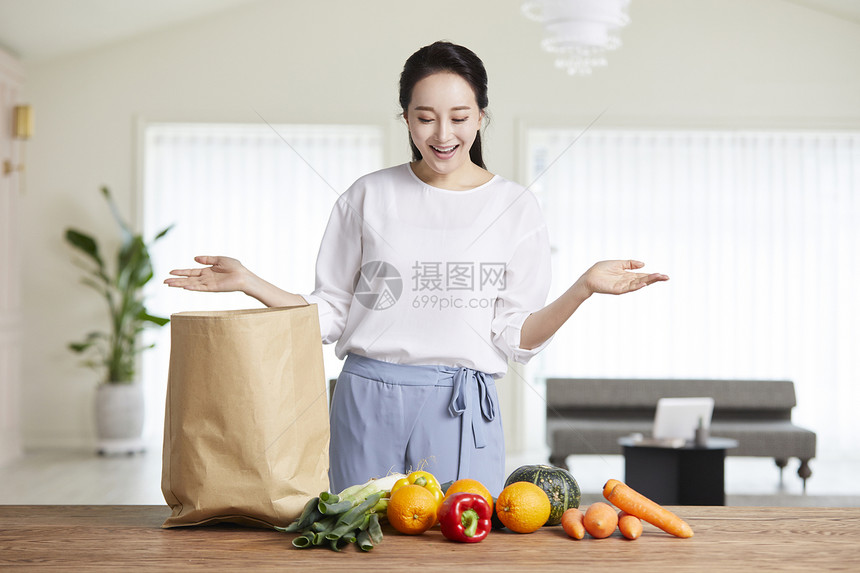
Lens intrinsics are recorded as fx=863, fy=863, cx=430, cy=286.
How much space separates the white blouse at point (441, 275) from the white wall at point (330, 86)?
4.45 metres

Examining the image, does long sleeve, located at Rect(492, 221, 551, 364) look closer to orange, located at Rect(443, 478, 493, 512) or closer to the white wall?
orange, located at Rect(443, 478, 493, 512)

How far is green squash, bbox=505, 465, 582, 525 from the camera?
3.94ft

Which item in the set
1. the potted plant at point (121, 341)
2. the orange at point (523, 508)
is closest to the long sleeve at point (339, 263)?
the orange at point (523, 508)

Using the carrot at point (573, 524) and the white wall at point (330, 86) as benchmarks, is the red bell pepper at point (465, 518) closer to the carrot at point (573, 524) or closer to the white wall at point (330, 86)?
the carrot at point (573, 524)

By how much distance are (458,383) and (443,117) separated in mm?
480

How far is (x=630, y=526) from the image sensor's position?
114 centimetres

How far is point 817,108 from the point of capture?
6.07 meters

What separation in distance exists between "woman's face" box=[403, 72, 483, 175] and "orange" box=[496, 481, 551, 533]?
2.03ft

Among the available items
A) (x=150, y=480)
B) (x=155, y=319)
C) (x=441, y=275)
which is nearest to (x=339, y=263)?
(x=441, y=275)

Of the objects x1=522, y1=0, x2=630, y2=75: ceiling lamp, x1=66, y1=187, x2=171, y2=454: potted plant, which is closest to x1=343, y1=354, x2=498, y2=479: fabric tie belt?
x1=522, y1=0, x2=630, y2=75: ceiling lamp

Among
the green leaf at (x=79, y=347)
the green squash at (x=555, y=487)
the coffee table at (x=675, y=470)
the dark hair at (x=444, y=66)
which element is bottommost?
the coffee table at (x=675, y=470)

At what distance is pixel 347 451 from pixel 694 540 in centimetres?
→ 70

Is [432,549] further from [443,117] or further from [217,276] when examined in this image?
[443,117]

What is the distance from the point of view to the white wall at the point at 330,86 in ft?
19.6
